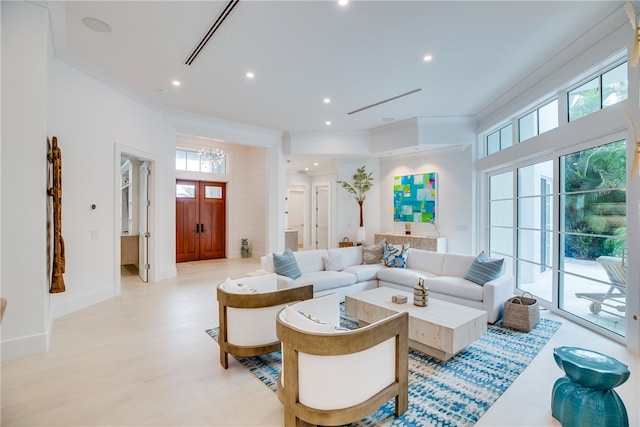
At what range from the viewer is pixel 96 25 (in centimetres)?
325

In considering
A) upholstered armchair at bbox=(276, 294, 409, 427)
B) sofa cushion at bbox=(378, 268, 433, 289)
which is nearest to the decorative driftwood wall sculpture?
upholstered armchair at bbox=(276, 294, 409, 427)

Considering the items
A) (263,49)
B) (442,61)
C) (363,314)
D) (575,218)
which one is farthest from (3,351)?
(575,218)

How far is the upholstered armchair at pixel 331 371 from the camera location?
1.78 m

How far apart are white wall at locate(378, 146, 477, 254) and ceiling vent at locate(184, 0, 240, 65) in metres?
5.17

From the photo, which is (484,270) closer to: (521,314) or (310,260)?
(521,314)

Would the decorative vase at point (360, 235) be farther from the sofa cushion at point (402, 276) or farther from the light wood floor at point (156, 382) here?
the light wood floor at point (156, 382)

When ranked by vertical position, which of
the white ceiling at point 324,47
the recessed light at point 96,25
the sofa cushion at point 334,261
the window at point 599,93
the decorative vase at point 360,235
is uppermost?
the recessed light at point 96,25

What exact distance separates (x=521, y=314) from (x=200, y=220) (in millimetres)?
7654

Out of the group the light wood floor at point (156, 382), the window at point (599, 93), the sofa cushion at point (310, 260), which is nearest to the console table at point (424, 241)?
the sofa cushion at point (310, 260)

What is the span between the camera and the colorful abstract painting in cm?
688

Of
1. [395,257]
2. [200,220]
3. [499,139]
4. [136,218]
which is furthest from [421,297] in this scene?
[200,220]

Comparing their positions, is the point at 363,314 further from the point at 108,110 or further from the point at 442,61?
the point at 108,110

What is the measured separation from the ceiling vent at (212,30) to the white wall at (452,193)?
517 cm

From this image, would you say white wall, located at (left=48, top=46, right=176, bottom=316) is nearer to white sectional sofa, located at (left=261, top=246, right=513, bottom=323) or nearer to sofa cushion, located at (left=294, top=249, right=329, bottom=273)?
white sectional sofa, located at (left=261, top=246, right=513, bottom=323)
